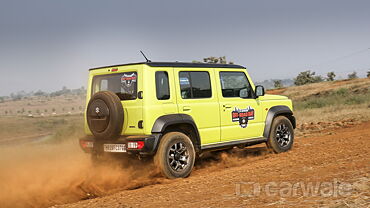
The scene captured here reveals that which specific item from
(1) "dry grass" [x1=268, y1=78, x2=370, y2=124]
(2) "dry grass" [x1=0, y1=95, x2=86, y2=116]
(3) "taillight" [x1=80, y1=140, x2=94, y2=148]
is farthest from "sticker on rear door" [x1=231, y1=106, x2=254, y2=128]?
(2) "dry grass" [x1=0, y1=95, x2=86, y2=116]

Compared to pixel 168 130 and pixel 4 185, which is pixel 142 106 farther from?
pixel 4 185

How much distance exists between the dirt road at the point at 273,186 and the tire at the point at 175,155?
0.17 m

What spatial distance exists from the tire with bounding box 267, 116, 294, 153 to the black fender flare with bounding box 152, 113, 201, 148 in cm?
217

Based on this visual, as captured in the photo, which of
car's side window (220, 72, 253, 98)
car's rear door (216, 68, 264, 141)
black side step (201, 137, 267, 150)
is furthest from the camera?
car's side window (220, 72, 253, 98)

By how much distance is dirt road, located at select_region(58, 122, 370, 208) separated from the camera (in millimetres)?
4684

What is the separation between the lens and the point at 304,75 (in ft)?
231

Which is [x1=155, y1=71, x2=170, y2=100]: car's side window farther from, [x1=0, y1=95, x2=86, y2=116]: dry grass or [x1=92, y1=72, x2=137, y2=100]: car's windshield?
[x1=0, y1=95, x2=86, y2=116]: dry grass

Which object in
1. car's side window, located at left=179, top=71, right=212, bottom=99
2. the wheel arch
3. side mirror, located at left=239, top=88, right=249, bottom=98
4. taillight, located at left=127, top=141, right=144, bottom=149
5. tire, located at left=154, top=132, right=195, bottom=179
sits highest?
car's side window, located at left=179, top=71, right=212, bottom=99

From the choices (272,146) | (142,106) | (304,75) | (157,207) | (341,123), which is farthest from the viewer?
(304,75)

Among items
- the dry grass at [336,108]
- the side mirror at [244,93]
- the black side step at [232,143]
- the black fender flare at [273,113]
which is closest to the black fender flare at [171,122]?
the black side step at [232,143]

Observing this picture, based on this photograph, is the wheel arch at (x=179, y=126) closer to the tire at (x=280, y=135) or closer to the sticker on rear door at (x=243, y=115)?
the sticker on rear door at (x=243, y=115)

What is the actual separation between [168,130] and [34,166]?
2963mm

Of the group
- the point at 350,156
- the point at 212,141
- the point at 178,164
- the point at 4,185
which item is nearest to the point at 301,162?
the point at 350,156

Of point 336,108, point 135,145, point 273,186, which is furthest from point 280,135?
point 336,108
